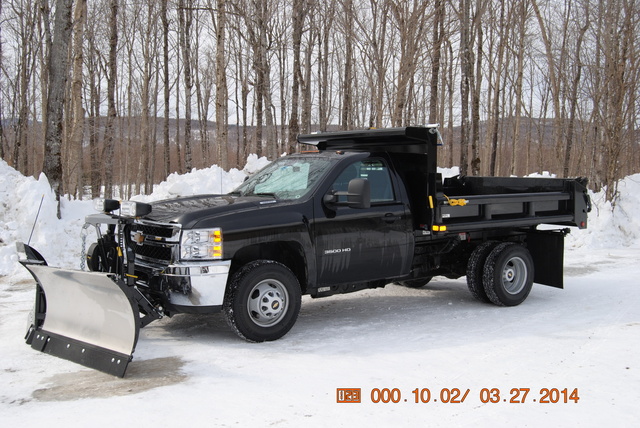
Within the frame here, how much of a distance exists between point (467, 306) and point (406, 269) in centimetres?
133

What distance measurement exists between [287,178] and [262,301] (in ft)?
5.50

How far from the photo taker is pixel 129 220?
5535mm

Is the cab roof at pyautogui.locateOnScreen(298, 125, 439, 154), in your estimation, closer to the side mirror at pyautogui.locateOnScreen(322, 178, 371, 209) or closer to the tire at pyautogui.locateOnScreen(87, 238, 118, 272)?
the side mirror at pyautogui.locateOnScreen(322, 178, 371, 209)

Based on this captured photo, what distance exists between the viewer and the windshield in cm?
667

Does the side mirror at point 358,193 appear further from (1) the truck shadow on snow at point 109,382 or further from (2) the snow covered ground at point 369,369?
(1) the truck shadow on snow at point 109,382

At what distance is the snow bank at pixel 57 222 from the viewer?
10.4 meters

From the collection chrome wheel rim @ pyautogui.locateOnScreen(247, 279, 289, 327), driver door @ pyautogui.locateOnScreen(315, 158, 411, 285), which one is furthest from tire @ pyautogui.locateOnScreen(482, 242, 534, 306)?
chrome wheel rim @ pyautogui.locateOnScreen(247, 279, 289, 327)

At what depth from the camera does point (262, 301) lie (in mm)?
6035

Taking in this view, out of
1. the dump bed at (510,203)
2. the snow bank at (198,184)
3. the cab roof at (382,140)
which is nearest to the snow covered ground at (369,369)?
the dump bed at (510,203)

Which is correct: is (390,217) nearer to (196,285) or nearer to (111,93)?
(196,285)

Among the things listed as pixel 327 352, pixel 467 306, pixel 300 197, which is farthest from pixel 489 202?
pixel 327 352

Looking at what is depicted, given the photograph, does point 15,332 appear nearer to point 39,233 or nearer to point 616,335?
point 39,233

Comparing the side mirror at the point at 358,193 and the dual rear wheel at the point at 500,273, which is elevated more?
the side mirror at the point at 358,193

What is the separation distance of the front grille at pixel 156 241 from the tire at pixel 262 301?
71cm
